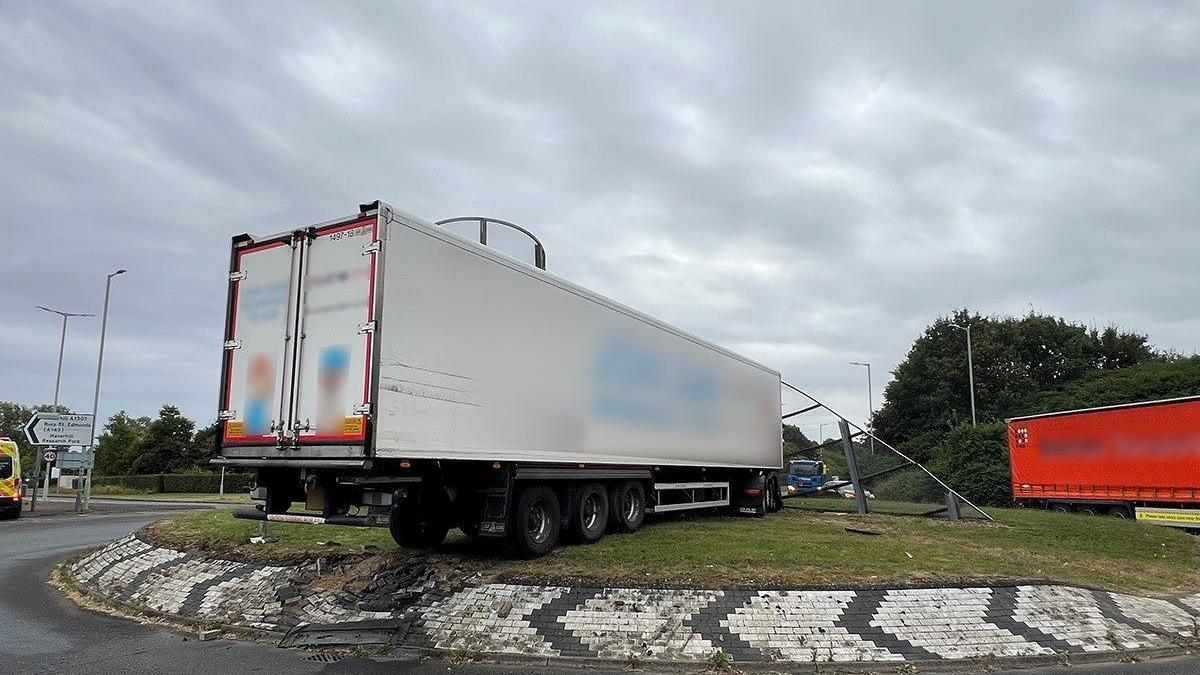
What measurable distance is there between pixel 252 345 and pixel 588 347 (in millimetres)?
4588

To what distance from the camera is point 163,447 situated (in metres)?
54.4

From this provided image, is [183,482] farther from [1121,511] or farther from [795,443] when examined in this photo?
[1121,511]

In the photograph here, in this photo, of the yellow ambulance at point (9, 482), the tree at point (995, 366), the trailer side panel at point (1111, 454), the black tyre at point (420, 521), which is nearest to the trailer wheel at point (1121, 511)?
the trailer side panel at point (1111, 454)

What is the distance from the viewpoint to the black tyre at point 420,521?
9.97 m

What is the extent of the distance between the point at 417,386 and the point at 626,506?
18.7 feet

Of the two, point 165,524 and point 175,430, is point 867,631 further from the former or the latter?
point 175,430

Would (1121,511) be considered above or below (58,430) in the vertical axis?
below

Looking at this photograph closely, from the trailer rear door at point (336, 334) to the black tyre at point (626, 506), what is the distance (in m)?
5.51

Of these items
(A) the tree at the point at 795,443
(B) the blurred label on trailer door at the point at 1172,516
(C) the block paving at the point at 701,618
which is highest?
(A) the tree at the point at 795,443

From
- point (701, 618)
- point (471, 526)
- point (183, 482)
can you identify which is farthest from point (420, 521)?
point (183, 482)

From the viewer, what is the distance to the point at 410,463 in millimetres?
8727

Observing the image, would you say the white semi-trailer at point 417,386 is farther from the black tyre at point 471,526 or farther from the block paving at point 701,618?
the block paving at point 701,618

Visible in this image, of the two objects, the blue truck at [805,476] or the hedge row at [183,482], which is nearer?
the blue truck at [805,476]

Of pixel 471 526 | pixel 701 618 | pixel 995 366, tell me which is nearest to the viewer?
pixel 701 618
